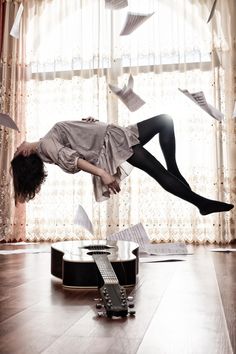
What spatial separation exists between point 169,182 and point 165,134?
0.93ft

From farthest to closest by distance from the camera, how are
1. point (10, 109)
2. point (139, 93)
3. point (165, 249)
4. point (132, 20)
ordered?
1. point (10, 109)
2. point (139, 93)
3. point (165, 249)
4. point (132, 20)

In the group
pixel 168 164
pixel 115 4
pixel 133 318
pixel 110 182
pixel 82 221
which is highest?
pixel 115 4

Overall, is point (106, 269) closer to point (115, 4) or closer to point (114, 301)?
point (114, 301)

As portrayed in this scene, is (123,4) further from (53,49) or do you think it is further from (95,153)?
(53,49)

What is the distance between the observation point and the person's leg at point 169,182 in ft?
6.76

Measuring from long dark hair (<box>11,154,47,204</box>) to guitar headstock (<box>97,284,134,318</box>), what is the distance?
89cm

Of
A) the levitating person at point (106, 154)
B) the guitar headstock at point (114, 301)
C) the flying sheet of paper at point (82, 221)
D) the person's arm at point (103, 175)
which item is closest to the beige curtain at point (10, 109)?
the flying sheet of paper at point (82, 221)

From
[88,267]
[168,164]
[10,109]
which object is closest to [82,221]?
[168,164]

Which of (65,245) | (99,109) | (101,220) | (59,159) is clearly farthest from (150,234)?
(59,159)

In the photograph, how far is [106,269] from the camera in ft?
5.41

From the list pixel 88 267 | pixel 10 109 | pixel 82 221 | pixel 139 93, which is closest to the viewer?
pixel 88 267

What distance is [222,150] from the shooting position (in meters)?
4.05

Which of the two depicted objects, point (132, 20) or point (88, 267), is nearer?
point (88, 267)

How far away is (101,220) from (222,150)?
1253mm
